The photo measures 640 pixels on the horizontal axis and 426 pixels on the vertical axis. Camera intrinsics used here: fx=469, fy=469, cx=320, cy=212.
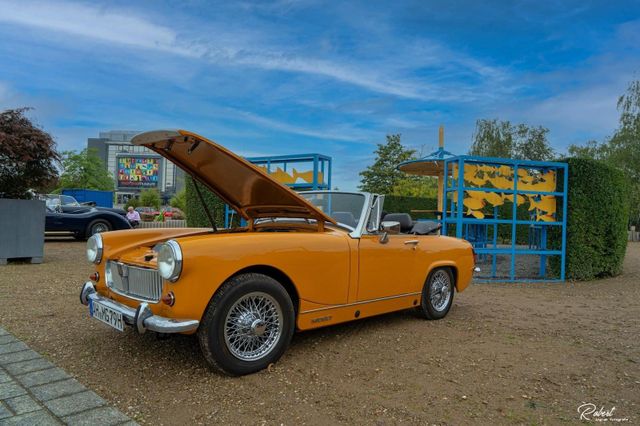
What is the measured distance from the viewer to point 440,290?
18.0ft

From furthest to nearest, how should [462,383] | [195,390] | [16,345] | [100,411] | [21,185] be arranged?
[21,185], [16,345], [462,383], [195,390], [100,411]

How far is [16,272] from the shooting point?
8.20 metres

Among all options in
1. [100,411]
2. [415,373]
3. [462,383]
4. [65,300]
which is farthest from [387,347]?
[65,300]

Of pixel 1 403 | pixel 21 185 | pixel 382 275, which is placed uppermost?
pixel 21 185

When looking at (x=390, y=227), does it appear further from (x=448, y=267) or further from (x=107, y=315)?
(x=107, y=315)

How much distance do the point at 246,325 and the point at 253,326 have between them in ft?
0.17

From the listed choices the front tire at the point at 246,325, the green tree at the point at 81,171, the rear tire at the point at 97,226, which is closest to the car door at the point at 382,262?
the front tire at the point at 246,325

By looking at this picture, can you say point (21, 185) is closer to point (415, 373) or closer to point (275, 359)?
point (275, 359)

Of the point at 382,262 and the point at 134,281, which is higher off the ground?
the point at 382,262

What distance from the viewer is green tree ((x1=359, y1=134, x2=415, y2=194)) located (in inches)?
1426

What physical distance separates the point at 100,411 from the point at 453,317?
4.01 meters

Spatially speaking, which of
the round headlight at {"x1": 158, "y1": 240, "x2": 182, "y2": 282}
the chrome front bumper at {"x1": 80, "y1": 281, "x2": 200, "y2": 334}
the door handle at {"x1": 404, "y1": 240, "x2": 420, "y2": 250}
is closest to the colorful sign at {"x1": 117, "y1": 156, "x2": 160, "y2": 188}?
the door handle at {"x1": 404, "y1": 240, "x2": 420, "y2": 250}

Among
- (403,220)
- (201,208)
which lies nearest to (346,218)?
(403,220)

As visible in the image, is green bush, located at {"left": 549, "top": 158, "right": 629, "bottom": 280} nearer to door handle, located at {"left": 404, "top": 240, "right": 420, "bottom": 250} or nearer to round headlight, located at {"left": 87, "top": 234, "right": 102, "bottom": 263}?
door handle, located at {"left": 404, "top": 240, "right": 420, "bottom": 250}
